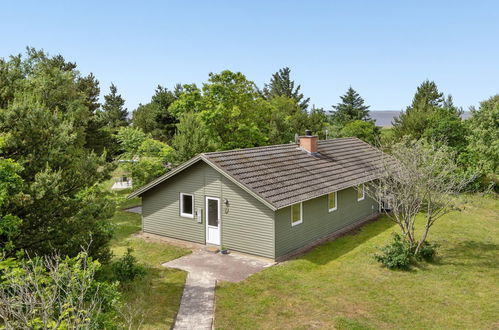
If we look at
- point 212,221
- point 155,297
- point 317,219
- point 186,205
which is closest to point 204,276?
point 155,297

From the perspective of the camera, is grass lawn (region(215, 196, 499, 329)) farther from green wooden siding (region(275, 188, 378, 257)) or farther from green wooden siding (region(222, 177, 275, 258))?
green wooden siding (region(222, 177, 275, 258))

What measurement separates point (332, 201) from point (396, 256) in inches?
220

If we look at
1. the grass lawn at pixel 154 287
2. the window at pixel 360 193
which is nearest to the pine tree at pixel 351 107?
the window at pixel 360 193

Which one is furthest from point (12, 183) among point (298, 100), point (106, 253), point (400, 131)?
point (298, 100)

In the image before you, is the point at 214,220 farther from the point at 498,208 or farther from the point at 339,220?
the point at 498,208

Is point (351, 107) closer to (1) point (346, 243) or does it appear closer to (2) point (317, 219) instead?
(2) point (317, 219)

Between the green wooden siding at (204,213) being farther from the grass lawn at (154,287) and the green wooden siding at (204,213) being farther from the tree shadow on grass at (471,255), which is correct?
the tree shadow on grass at (471,255)

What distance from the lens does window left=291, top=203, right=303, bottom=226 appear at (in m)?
17.5

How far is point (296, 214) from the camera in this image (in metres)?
17.9

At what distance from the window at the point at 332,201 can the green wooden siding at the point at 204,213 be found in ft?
16.8

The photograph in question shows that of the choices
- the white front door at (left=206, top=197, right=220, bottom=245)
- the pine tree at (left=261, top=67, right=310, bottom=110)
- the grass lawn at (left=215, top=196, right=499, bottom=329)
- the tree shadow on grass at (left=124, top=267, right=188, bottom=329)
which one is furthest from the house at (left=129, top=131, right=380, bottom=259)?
the pine tree at (left=261, top=67, right=310, bottom=110)

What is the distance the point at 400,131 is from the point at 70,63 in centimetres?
3480

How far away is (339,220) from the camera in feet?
69.3

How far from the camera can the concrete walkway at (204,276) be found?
38.0 feet
